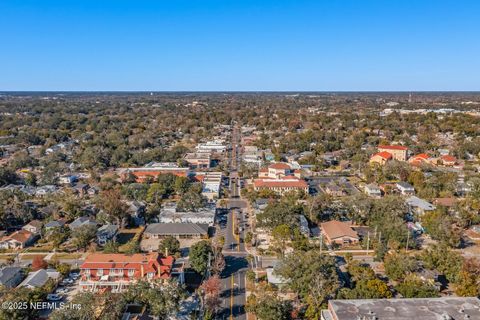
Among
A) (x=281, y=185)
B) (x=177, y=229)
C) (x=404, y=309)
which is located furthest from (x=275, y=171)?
(x=404, y=309)

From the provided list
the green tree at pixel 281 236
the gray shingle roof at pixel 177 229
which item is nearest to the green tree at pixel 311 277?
the green tree at pixel 281 236

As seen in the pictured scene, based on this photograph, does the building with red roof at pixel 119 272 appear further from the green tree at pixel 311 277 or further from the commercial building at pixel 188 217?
the commercial building at pixel 188 217

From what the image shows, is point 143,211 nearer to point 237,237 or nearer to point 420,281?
point 237,237

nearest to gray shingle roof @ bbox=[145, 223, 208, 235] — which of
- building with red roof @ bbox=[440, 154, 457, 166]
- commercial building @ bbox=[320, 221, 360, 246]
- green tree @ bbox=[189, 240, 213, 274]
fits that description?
green tree @ bbox=[189, 240, 213, 274]

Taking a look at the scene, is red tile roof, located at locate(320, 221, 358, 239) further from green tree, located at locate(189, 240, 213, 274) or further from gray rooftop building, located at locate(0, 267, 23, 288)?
gray rooftop building, located at locate(0, 267, 23, 288)

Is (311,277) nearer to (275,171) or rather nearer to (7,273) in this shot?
(7,273)

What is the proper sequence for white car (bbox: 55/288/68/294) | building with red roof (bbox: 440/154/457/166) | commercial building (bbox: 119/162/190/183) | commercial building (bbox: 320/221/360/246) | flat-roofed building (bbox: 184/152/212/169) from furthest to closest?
flat-roofed building (bbox: 184/152/212/169) < building with red roof (bbox: 440/154/457/166) < commercial building (bbox: 119/162/190/183) < commercial building (bbox: 320/221/360/246) < white car (bbox: 55/288/68/294)
